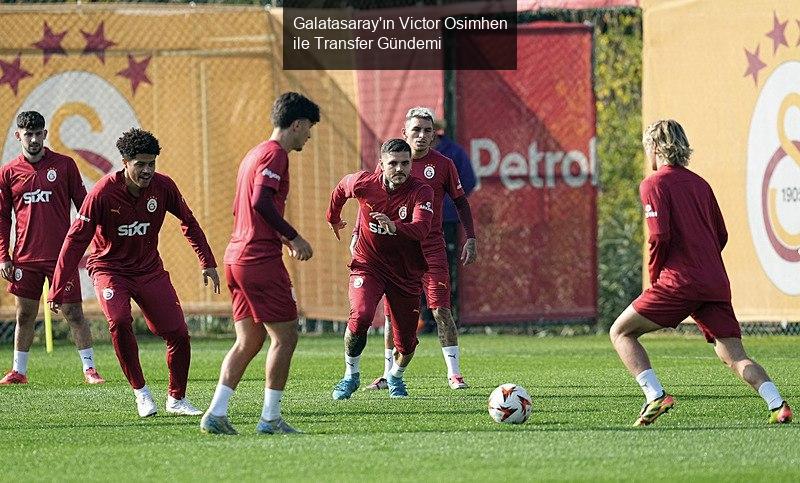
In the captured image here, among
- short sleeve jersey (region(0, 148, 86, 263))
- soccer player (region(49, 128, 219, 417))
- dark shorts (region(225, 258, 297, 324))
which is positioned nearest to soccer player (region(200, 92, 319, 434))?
dark shorts (region(225, 258, 297, 324))

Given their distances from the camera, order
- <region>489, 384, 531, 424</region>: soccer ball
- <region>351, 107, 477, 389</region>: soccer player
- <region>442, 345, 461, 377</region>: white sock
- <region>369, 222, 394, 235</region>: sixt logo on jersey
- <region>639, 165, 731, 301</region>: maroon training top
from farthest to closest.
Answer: <region>442, 345, 461, 377</region>: white sock
<region>351, 107, 477, 389</region>: soccer player
<region>369, 222, 394, 235</region>: sixt logo on jersey
<region>489, 384, 531, 424</region>: soccer ball
<region>639, 165, 731, 301</region>: maroon training top

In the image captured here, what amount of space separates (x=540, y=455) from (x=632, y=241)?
1244 centimetres

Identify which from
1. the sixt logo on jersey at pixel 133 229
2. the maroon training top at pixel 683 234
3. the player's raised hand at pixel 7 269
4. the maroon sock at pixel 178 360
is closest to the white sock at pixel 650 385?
the maroon training top at pixel 683 234

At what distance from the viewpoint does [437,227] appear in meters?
12.0

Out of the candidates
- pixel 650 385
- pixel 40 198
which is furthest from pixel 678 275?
pixel 40 198

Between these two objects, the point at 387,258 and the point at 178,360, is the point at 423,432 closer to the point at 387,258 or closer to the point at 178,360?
the point at 178,360

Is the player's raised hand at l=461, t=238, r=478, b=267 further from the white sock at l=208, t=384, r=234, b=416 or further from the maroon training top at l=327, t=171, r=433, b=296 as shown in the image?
the white sock at l=208, t=384, r=234, b=416

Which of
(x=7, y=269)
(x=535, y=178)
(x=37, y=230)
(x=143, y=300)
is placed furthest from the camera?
(x=535, y=178)

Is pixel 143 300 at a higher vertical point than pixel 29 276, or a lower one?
lower

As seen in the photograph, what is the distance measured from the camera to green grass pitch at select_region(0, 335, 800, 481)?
7.39 m

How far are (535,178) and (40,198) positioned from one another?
7463mm

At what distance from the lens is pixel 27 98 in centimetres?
1855

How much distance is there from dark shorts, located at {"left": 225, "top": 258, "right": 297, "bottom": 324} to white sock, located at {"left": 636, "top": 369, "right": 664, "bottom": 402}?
84.0 inches

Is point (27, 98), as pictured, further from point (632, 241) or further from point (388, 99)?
point (632, 241)
